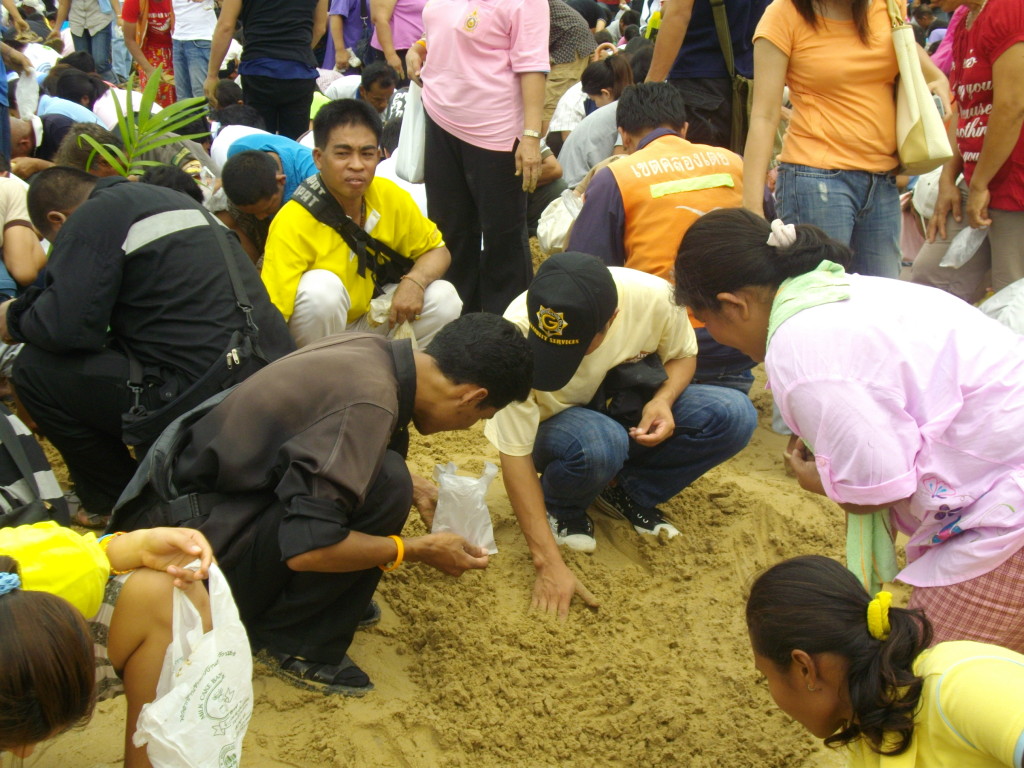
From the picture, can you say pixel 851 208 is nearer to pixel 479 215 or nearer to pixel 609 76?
pixel 479 215

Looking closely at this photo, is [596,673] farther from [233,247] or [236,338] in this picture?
[233,247]

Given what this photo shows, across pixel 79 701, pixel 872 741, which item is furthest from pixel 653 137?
pixel 79 701

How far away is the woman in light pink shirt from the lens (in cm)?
425

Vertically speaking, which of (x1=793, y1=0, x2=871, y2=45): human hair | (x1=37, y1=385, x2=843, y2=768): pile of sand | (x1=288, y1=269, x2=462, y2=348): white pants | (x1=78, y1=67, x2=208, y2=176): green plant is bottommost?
(x1=37, y1=385, x2=843, y2=768): pile of sand

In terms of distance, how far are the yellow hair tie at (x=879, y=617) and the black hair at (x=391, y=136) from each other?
4.53 metres

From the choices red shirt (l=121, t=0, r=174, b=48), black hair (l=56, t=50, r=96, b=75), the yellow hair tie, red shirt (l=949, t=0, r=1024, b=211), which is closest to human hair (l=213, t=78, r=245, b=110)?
red shirt (l=121, t=0, r=174, b=48)

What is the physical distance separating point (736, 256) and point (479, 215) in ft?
8.40

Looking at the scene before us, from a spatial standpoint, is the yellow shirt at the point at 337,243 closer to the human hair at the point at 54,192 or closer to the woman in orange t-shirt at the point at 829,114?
the human hair at the point at 54,192

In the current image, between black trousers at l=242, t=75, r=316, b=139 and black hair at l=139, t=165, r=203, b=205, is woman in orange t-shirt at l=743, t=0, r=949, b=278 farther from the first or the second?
black trousers at l=242, t=75, r=316, b=139

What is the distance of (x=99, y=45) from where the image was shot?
32.8 ft

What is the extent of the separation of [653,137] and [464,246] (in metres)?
1.26

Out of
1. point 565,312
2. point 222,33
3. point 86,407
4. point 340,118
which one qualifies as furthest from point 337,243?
point 222,33

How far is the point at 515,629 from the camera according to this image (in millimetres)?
2861

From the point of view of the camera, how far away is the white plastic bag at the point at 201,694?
1.80m
